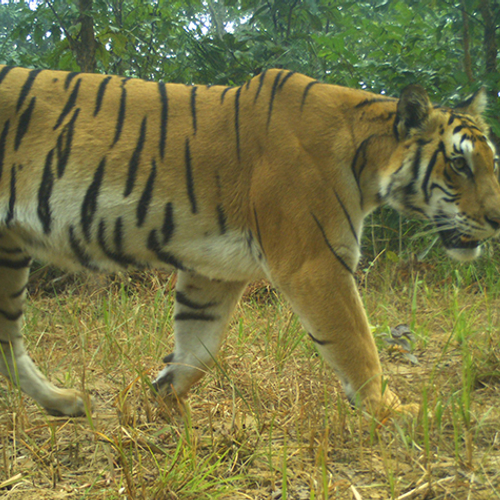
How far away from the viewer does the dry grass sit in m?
1.95

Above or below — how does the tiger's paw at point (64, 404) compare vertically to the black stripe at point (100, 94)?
below

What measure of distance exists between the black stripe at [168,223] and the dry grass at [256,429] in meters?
0.61

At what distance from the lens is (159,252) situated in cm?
259

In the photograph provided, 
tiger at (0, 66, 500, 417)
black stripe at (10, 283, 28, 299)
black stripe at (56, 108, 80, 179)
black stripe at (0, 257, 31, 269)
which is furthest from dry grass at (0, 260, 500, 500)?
black stripe at (56, 108, 80, 179)

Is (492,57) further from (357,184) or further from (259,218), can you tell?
(259,218)

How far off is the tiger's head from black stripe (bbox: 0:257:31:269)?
175 cm

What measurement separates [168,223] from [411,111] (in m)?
1.18

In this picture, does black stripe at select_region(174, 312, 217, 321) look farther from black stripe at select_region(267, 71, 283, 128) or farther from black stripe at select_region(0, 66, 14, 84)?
black stripe at select_region(0, 66, 14, 84)

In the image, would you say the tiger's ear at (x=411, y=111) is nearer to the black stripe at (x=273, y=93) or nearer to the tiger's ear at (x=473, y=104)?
the tiger's ear at (x=473, y=104)

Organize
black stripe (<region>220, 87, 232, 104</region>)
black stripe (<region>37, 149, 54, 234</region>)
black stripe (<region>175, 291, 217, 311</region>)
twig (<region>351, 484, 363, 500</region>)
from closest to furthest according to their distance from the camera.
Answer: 1. twig (<region>351, 484, 363, 500</region>)
2. black stripe (<region>37, 149, 54, 234</region>)
3. black stripe (<region>220, 87, 232, 104</region>)
4. black stripe (<region>175, 291, 217, 311</region>)

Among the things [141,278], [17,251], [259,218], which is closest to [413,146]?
[259,218]

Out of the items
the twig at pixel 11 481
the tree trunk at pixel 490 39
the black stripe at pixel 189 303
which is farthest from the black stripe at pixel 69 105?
the tree trunk at pixel 490 39

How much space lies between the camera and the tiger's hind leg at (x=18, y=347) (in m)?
2.72

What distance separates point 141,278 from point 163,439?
304 centimetres
